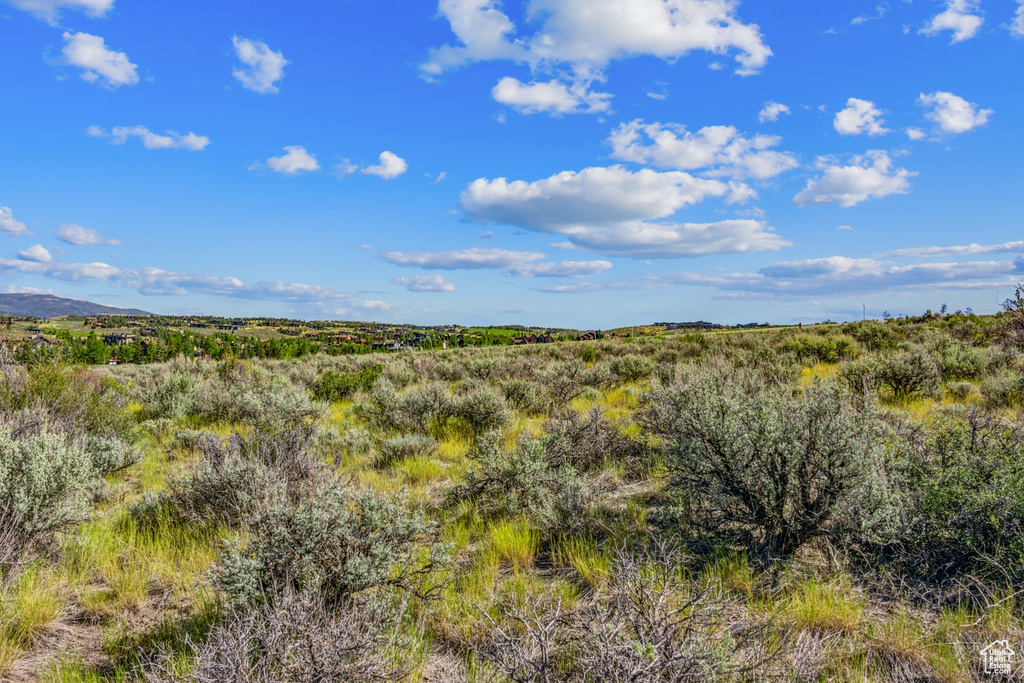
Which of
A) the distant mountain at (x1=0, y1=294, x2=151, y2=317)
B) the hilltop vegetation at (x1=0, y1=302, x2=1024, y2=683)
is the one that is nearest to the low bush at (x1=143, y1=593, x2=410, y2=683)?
the hilltop vegetation at (x1=0, y1=302, x2=1024, y2=683)

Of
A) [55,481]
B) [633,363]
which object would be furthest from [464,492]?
[633,363]

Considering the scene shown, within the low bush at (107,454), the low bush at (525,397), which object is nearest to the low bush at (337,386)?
the low bush at (525,397)

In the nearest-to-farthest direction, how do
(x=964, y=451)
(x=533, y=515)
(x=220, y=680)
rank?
(x=220, y=680), (x=964, y=451), (x=533, y=515)

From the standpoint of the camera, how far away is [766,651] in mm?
2566

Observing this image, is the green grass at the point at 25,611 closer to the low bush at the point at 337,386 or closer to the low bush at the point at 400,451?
the low bush at the point at 400,451

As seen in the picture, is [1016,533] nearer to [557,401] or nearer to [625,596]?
[625,596]

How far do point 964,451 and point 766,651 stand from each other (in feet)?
9.04
